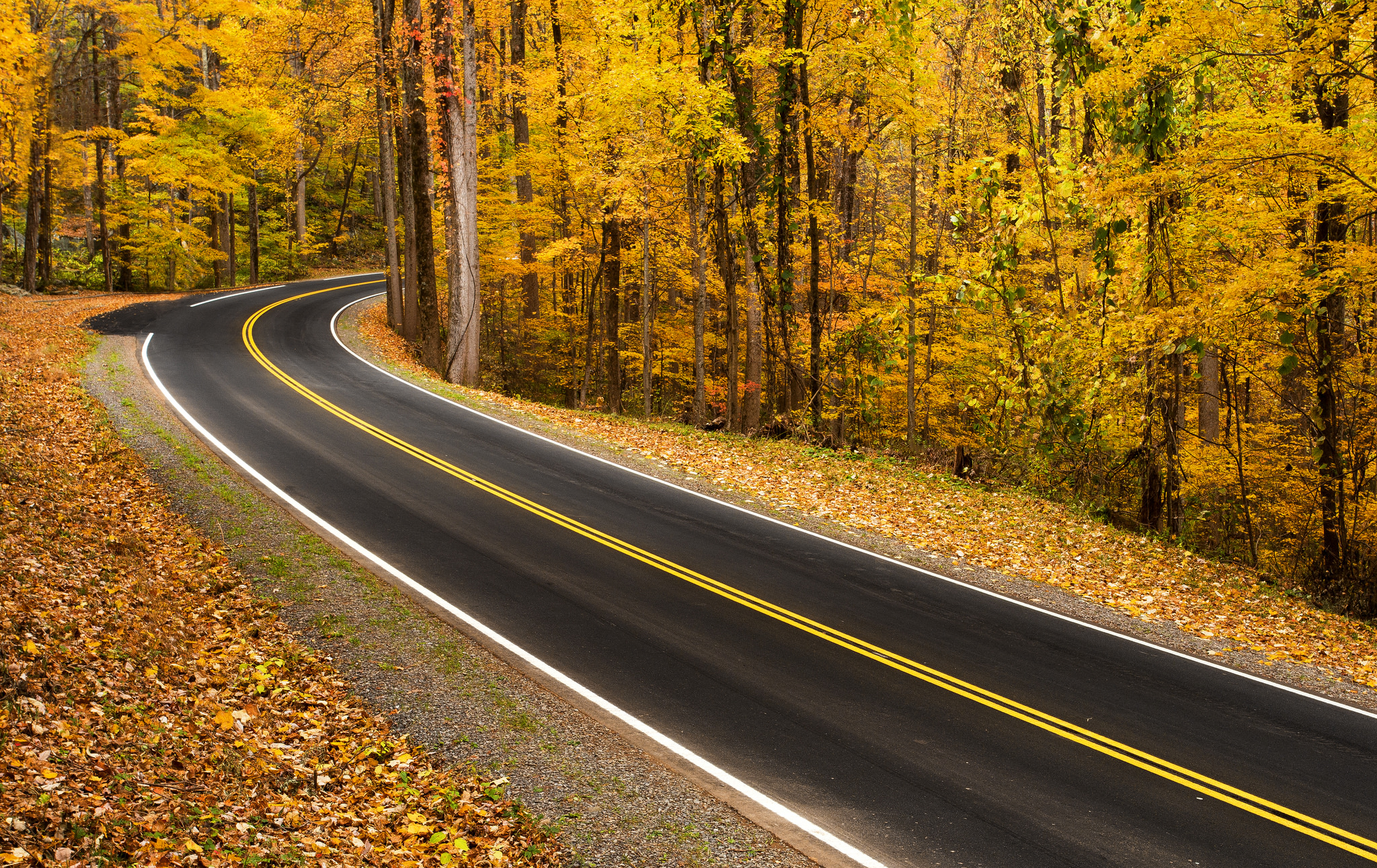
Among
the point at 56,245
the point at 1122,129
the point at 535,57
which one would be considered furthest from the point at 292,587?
the point at 56,245

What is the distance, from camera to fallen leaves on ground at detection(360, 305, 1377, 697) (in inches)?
398

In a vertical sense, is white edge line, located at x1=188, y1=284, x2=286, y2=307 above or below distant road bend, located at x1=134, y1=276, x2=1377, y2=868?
above

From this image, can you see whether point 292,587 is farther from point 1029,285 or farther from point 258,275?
point 258,275

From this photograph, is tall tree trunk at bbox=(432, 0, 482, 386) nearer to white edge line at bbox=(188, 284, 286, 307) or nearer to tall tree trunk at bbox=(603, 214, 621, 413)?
tall tree trunk at bbox=(603, 214, 621, 413)

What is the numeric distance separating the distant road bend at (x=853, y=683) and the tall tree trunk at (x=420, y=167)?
10.4m

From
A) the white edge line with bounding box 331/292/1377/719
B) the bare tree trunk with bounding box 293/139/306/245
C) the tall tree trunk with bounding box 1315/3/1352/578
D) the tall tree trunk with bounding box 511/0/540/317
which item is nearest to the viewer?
the white edge line with bounding box 331/292/1377/719

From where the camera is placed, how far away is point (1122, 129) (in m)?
13.2

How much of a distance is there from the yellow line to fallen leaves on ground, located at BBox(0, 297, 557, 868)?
4.17 m

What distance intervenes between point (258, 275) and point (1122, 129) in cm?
3857

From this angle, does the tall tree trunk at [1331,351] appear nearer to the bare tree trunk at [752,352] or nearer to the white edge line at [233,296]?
the bare tree trunk at [752,352]

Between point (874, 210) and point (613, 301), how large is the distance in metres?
11.6

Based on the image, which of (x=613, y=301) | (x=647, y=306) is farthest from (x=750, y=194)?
(x=613, y=301)

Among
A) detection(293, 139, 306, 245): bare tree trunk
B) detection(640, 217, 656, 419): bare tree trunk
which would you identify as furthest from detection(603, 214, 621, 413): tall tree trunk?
detection(293, 139, 306, 245): bare tree trunk

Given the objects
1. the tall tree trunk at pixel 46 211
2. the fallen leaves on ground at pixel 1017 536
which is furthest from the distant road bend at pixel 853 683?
the tall tree trunk at pixel 46 211
